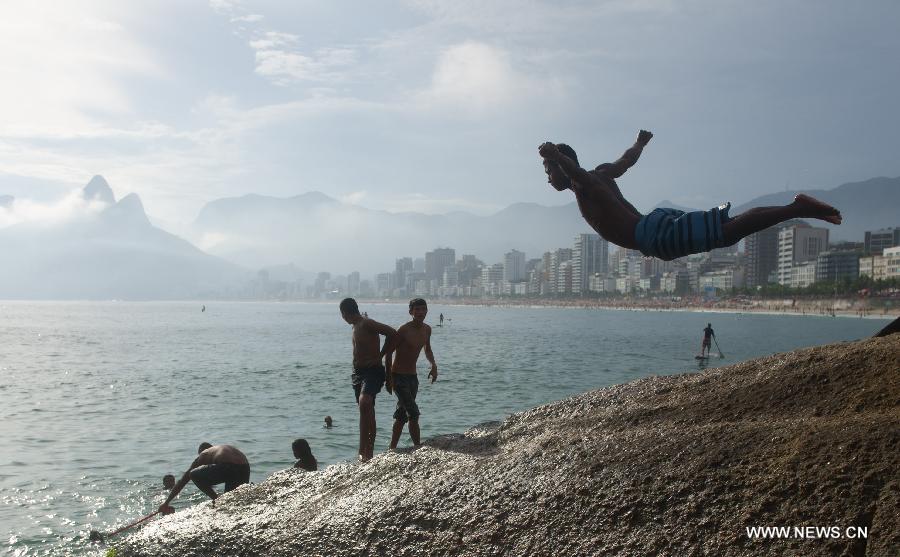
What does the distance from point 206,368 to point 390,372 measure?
33609mm

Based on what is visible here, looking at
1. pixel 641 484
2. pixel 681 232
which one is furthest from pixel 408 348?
pixel 681 232

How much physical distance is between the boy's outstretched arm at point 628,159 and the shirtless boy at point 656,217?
282 millimetres

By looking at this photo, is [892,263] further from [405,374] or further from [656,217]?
[656,217]

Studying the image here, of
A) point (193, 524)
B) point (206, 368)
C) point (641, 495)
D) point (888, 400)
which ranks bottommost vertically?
point (206, 368)

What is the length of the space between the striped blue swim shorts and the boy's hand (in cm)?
70

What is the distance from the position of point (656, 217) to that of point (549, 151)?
0.81 metres

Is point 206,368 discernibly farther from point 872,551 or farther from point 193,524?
point 872,551

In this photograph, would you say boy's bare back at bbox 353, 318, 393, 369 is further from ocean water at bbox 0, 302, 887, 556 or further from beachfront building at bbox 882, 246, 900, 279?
beachfront building at bbox 882, 246, 900, 279

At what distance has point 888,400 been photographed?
14.6ft

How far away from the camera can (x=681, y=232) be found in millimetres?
4316

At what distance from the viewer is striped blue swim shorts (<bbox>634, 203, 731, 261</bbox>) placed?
4277 millimetres

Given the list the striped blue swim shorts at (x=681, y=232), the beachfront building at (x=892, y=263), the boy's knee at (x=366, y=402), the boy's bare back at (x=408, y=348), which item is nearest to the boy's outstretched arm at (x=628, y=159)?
the striped blue swim shorts at (x=681, y=232)

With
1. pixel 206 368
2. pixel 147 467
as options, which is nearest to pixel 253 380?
pixel 206 368

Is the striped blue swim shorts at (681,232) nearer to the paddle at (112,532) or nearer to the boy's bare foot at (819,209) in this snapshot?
the boy's bare foot at (819,209)
